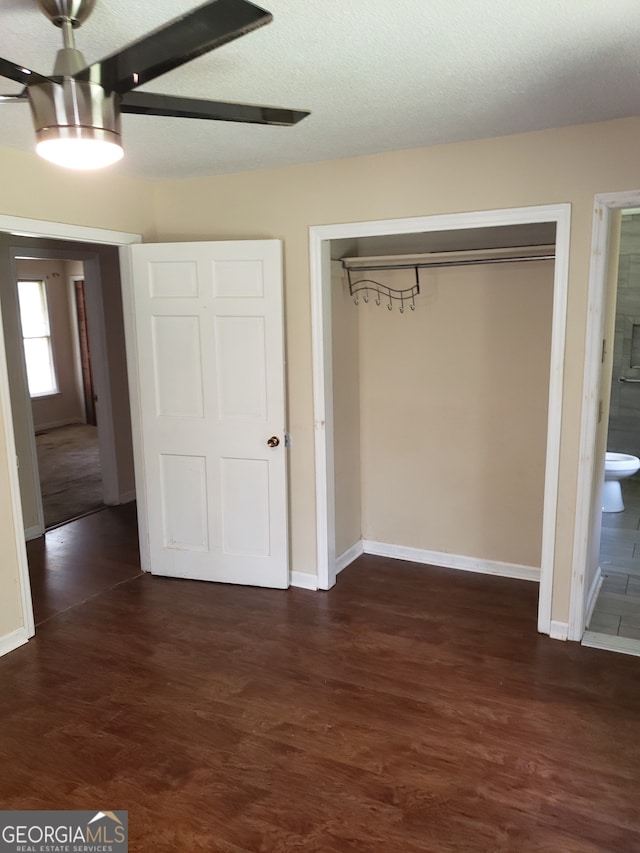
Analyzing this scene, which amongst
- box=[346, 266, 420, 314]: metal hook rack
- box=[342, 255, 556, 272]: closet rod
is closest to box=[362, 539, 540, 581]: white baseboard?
box=[346, 266, 420, 314]: metal hook rack

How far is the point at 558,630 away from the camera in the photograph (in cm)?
316

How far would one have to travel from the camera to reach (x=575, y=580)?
121 inches

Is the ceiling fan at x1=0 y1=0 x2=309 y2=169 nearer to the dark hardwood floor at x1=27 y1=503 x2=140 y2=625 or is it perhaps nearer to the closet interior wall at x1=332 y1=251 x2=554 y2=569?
the closet interior wall at x1=332 y1=251 x2=554 y2=569

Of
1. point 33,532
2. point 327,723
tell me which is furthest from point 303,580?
point 33,532

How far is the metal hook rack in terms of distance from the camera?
3889mm

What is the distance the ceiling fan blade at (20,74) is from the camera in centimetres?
135

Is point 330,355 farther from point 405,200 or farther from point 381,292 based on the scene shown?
point 405,200

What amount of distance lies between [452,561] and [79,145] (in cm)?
331

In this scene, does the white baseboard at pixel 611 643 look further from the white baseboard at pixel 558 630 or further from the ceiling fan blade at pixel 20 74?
the ceiling fan blade at pixel 20 74

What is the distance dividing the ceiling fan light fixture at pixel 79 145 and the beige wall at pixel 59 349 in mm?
7667

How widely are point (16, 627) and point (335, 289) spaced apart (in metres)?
2.49

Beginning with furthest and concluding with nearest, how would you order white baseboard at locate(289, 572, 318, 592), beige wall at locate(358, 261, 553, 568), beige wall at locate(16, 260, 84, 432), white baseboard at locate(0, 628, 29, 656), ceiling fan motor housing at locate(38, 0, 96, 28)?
1. beige wall at locate(16, 260, 84, 432)
2. white baseboard at locate(289, 572, 318, 592)
3. beige wall at locate(358, 261, 553, 568)
4. white baseboard at locate(0, 628, 29, 656)
5. ceiling fan motor housing at locate(38, 0, 96, 28)

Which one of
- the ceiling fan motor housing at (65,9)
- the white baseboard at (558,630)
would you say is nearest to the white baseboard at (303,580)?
the white baseboard at (558,630)

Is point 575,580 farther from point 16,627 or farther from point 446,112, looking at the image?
point 16,627
